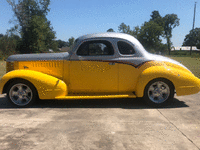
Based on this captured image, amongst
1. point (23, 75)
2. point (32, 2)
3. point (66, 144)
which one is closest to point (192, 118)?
point (66, 144)

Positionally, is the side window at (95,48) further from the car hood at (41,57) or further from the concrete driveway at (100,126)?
the concrete driveway at (100,126)

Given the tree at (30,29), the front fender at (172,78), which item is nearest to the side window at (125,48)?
the front fender at (172,78)

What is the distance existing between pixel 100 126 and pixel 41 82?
78.5 inches

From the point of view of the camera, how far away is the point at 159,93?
17.3 feet

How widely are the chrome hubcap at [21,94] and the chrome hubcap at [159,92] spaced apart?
3.03 m

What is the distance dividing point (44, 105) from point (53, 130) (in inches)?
74.9

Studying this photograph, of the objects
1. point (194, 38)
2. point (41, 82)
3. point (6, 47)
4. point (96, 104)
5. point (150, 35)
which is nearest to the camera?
point (41, 82)

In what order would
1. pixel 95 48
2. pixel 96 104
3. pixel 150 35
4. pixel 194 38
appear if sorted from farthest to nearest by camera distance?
pixel 194 38
pixel 150 35
pixel 96 104
pixel 95 48

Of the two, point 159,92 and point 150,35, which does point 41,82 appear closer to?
point 159,92

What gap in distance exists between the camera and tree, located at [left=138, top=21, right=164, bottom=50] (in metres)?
78.7

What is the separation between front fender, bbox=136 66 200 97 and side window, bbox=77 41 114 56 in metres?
1.04

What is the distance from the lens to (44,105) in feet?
18.0

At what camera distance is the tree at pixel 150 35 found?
258 ft

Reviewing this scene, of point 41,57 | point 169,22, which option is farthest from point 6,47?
point 169,22
